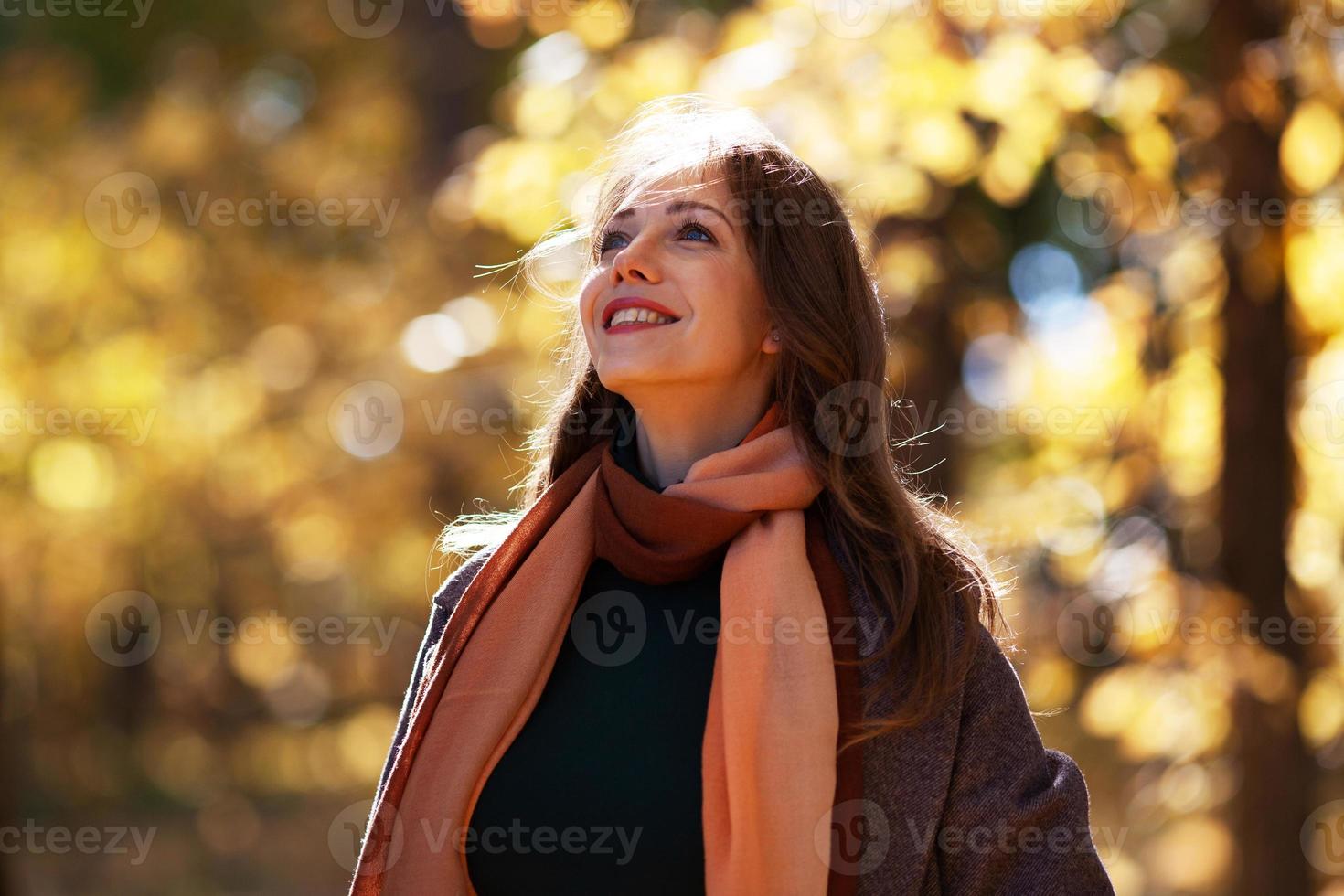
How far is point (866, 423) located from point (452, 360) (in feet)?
12.2

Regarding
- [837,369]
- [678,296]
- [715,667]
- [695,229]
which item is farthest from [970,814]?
[695,229]

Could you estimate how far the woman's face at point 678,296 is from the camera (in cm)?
217

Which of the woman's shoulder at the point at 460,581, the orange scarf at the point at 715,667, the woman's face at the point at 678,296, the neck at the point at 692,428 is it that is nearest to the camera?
the orange scarf at the point at 715,667

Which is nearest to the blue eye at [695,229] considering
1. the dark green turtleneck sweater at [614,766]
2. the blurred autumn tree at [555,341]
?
the dark green turtleneck sweater at [614,766]

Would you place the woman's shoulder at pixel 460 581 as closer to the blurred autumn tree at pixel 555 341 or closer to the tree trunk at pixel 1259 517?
the blurred autumn tree at pixel 555 341

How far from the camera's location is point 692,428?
2303mm

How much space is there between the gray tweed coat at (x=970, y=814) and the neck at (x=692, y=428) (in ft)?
1.57

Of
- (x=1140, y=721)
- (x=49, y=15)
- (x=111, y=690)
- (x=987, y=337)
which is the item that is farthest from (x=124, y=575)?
(x=1140, y=721)

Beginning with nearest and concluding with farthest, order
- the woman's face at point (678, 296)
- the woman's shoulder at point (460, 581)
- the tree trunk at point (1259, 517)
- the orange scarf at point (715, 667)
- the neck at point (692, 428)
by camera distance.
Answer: the orange scarf at point (715, 667) < the woman's face at point (678, 296) < the neck at point (692, 428) < the woman's shoulder at point (460, 581) < the tree trunk at point (1259, 517)

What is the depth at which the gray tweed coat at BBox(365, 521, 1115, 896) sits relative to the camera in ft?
6.60

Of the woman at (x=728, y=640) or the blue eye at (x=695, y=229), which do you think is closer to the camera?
the woman at (x=728, y=640)

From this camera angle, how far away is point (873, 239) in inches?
187

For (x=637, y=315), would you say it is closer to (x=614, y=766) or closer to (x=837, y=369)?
(x=837, y=369)

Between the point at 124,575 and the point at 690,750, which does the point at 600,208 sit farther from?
the point at 124,575
